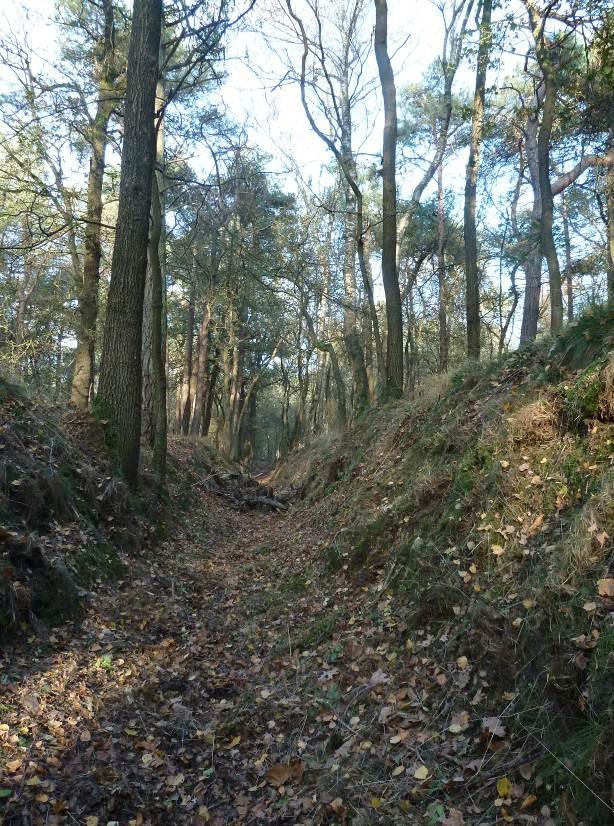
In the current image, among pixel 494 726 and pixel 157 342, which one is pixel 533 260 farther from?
pixel 494 726

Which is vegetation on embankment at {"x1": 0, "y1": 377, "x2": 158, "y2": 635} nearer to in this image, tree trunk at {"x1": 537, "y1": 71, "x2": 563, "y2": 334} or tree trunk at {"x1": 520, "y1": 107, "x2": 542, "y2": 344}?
tree trunk at {"x1": 537, "y1": 71, "x2": 563, "y2": 334}

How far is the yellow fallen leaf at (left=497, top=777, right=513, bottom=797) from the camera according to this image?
291 cm

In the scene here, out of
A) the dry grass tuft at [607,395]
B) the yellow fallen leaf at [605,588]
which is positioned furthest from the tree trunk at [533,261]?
the yellow fallen leaf at [605,588]

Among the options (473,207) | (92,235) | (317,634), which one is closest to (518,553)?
(317,634)

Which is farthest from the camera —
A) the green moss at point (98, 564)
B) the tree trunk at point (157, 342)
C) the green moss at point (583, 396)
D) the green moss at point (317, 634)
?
the tree trunk at point (157, 342)

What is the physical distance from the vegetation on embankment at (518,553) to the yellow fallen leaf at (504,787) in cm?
2

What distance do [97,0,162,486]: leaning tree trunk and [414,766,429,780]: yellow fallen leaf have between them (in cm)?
640

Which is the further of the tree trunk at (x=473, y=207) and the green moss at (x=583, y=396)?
the tree trunk at (x=473, y=207)

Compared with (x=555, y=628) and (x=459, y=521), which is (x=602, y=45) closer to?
(x=459, y=521)

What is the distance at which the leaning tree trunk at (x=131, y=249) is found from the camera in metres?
8.45

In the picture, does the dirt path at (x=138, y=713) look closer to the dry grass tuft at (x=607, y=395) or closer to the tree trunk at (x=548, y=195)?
the dry grass tuft at (x=607, y=395)

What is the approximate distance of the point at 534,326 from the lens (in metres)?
16.0

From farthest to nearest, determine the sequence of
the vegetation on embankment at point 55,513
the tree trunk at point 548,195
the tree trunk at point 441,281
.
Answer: the tree trunk at point 441,281, the tree trunk at point 548,195, the vegetation on embankment at point 55,513

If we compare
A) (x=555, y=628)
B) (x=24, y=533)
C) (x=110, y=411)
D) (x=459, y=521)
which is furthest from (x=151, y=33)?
(x=555, y=628)
